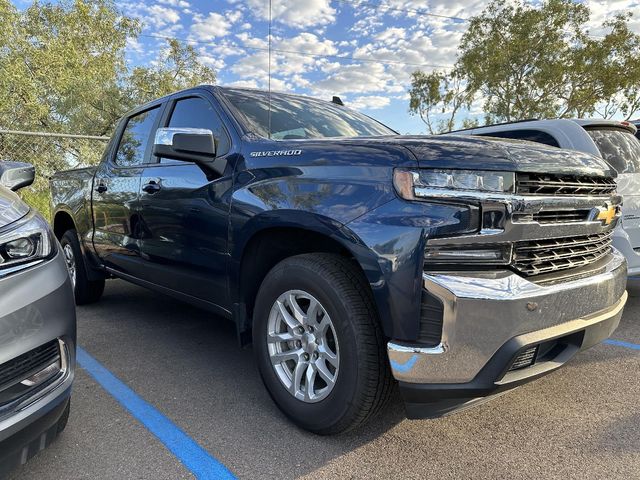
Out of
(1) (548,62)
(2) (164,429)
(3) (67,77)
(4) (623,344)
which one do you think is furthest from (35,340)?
(1) (548,62)

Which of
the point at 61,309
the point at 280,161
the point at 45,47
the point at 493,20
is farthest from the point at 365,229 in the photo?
the point at 493,20

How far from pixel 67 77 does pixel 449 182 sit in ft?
51.7

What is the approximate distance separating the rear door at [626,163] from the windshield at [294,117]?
6.69 ft

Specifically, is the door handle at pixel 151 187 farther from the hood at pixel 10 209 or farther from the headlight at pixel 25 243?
the headlight at pixel 25 243

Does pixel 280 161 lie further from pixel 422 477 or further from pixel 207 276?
pixel 422 477

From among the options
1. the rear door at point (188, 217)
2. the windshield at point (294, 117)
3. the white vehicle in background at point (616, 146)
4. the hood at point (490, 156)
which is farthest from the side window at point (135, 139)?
the white vehicle in background at point (616, 146)

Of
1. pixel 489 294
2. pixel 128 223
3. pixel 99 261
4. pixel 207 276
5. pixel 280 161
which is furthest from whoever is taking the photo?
pixel 99 261

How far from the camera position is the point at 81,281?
4.77 meters

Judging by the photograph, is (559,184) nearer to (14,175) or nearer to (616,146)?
(616,146)

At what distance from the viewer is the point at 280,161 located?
248 cm

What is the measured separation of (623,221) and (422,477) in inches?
117

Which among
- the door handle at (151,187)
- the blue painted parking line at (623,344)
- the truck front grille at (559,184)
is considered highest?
the truck front grille at (559,184)

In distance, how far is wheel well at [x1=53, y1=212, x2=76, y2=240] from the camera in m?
4.94

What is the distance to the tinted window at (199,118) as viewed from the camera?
9.65 ft
